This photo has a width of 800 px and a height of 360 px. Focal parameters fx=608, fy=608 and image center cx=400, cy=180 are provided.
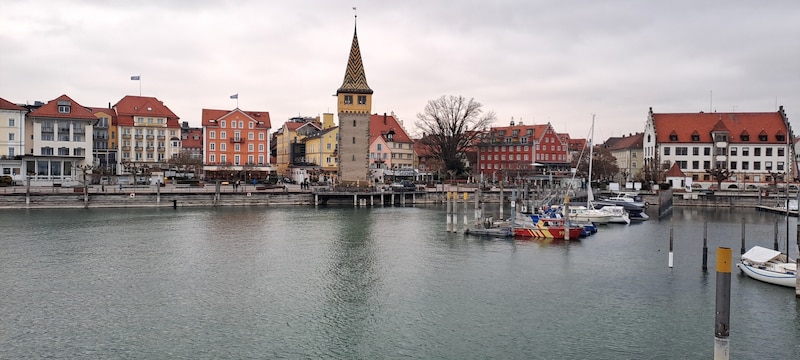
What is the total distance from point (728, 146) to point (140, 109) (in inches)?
3241

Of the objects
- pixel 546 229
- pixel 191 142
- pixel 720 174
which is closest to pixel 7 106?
pixel 191 142

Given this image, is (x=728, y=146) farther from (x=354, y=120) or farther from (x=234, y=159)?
(x=234, y=159)

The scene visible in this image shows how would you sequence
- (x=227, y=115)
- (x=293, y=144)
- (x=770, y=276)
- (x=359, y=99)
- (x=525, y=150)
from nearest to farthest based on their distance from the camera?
(x=770, y=276) → (x=359, y=99) → (x=227, y=115) → (x=525, y=150) → (x=293, y=144)

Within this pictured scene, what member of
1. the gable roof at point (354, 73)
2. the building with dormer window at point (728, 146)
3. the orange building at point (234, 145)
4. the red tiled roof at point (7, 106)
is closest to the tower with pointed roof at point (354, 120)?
the gable roof at point (354, 73)

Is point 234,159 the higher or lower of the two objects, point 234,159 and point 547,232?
the higher

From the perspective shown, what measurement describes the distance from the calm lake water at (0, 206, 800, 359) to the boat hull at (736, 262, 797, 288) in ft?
1.46

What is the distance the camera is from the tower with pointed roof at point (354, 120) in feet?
227

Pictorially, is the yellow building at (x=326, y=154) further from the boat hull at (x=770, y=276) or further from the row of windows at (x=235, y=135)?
the boat hull at (x=770, y=276)

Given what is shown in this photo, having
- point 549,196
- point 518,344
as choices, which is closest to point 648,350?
point 518,344

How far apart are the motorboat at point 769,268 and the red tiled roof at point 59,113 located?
71158mm

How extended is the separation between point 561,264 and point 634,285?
5.10m

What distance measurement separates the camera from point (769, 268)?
24453 millimetres

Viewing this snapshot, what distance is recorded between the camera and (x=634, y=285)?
25.0 m

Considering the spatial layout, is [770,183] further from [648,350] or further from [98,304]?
[98,304]
